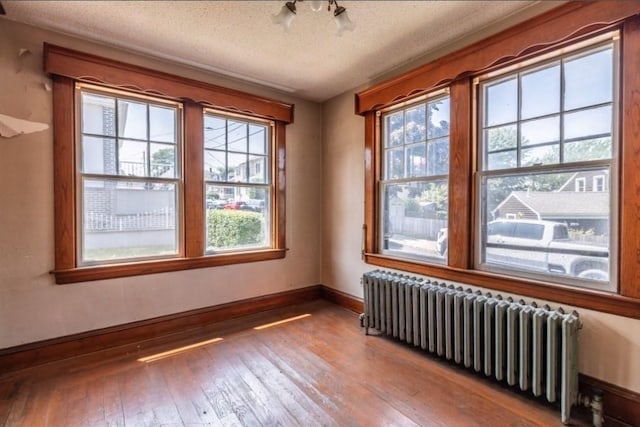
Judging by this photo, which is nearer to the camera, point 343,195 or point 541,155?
point 541,155

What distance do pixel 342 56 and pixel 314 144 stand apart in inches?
54.4

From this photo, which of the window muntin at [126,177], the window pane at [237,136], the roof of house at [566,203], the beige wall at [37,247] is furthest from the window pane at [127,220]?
the roof of house at [566,203]

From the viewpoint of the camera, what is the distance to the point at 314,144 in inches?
163

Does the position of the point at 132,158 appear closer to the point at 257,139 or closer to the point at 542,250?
the point at 257,139

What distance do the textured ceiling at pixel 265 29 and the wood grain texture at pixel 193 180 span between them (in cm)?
54

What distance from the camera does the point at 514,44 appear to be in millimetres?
2244

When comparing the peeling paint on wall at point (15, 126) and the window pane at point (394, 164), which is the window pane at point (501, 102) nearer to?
the window pane at point (394, 164)

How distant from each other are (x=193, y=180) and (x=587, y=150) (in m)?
3.27

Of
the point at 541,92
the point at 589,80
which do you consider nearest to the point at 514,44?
the point at 541,92

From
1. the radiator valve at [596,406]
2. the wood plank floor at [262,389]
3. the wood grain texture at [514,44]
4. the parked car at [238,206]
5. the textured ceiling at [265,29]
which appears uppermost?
the textured ceiling at [265,29]

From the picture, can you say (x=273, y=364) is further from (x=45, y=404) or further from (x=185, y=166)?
(x=185, y=166)

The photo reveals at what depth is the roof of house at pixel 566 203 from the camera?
199 cm

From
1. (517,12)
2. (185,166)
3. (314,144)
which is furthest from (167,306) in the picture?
(517,12)

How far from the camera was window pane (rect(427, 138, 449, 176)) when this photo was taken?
2.82 metres
